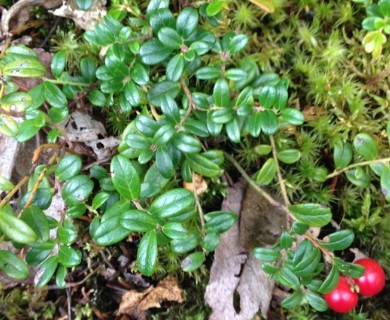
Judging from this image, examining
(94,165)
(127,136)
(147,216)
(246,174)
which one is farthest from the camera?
(246,174)

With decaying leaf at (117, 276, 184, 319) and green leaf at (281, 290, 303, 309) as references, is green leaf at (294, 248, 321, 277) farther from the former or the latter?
decaying leaf at (117, 276, 184, 319)

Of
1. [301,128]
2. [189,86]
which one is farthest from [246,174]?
[189,86]

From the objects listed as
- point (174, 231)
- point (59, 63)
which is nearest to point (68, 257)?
point (174, 231)

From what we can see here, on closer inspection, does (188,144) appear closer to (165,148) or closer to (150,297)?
(165,148)

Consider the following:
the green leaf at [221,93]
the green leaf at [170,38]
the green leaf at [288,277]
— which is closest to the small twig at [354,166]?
the green leaf at [288,277]

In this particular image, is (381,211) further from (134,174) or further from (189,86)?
(134,174)

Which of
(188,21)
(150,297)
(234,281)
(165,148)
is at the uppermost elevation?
(188,21)

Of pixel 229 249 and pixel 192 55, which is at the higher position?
pixel 192 55
